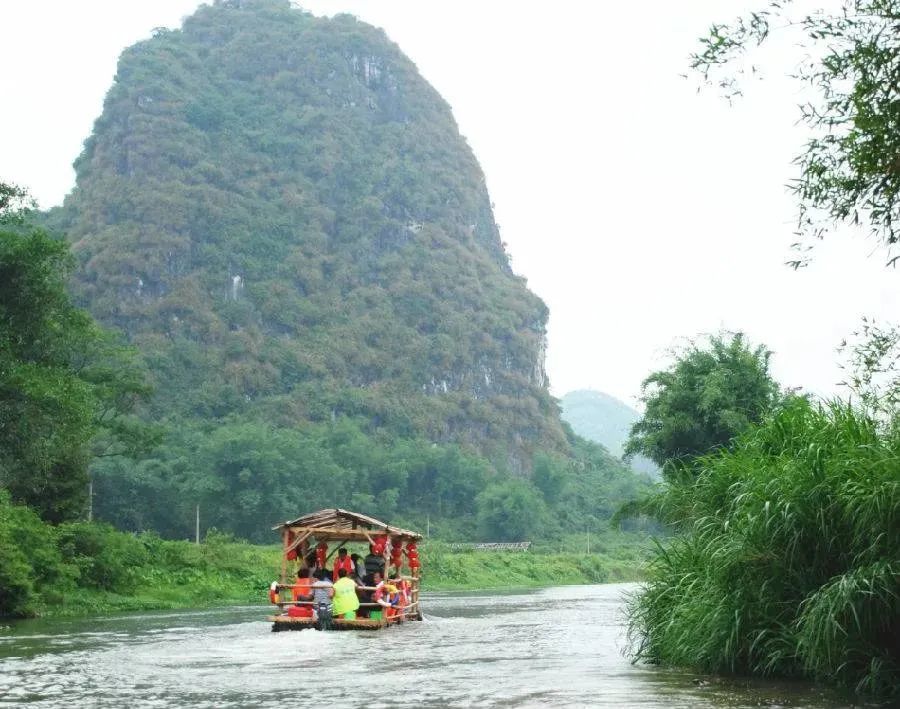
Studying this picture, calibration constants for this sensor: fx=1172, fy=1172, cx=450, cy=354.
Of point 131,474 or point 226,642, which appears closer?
point 226,642

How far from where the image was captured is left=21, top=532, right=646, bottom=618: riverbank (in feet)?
119

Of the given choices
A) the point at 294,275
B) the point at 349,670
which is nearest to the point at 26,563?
the point at 349,670

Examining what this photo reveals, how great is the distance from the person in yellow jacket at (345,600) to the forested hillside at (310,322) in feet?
216

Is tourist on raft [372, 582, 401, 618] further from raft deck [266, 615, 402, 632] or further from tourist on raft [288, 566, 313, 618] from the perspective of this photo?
tourist on raft [288, 566, 313, 618]

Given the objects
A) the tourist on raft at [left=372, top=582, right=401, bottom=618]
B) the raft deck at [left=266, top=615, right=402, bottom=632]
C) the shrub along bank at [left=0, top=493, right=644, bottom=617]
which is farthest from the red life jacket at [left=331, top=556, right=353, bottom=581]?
the shrub along bank at [left=0, top=493, right=644, bottom=617]

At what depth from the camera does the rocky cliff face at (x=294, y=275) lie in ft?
468

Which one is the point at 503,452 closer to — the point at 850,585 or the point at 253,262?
the point at 253,262

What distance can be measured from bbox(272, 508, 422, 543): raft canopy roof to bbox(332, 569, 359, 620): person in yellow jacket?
1855mm

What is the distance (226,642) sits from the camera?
21750 millimetres

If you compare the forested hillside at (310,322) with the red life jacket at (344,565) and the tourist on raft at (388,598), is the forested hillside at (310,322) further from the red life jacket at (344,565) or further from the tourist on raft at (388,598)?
the tourist on raft at (388,598)

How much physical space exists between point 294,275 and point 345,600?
466 ft

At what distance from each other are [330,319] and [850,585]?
148241 millimetres

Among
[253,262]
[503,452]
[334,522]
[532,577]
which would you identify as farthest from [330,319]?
[334,522]

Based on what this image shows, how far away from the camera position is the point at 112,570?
125 feet
